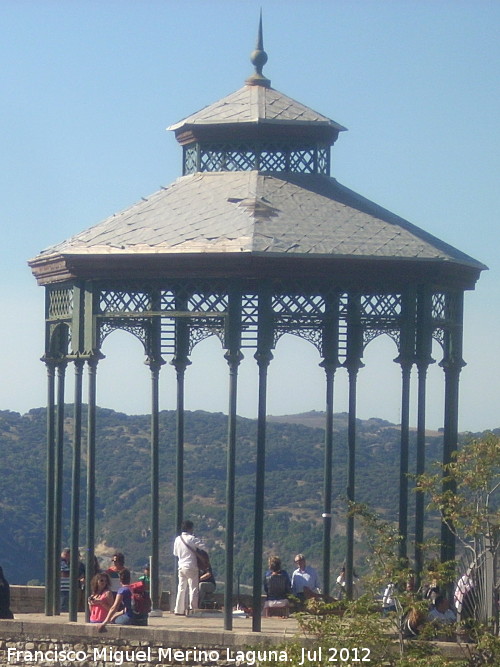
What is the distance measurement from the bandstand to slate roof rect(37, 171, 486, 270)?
25 millimetres

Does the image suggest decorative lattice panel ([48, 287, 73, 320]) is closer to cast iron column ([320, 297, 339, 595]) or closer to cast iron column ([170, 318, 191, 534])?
cast iron column ([170, 318, 191, 534])

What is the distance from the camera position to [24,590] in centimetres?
2712

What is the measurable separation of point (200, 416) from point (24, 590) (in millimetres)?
52576

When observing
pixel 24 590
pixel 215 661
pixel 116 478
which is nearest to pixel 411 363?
pixel 215 661

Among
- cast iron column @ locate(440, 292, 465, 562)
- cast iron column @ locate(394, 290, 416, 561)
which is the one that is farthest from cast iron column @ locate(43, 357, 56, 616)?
cast iron column @ locate(440, 292, 465, 562)

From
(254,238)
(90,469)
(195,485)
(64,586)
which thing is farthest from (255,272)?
(195,485)

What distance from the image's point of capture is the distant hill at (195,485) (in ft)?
194

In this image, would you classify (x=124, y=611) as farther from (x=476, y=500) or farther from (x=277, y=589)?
(x=476, y=500)

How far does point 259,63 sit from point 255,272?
5.02m

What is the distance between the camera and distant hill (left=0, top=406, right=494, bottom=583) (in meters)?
59.2

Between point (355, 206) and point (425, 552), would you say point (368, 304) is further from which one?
point (425, 552)

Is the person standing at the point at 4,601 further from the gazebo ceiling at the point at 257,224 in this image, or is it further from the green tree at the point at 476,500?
the green tree at the point at 476,500

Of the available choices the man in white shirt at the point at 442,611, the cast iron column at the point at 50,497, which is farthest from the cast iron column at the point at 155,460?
the man in white shirt at the point at 442,611

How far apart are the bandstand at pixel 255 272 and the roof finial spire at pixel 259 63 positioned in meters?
0.03
